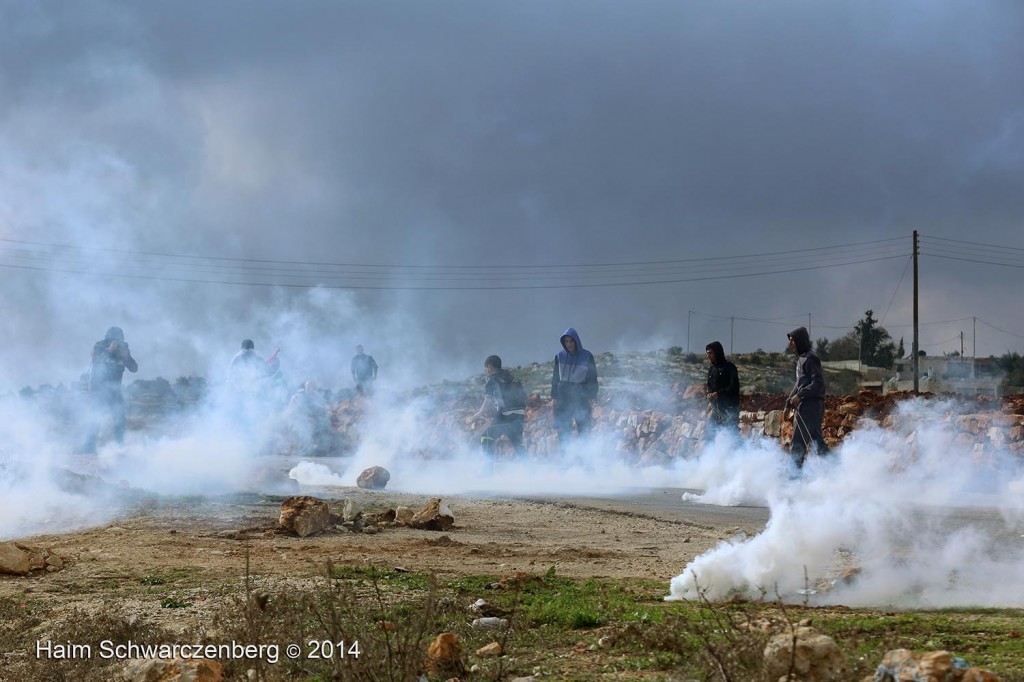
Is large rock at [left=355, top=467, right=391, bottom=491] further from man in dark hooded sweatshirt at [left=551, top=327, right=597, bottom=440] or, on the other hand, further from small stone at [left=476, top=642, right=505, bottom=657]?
small stone at [left=476, top=642, right=505, bottom=657]

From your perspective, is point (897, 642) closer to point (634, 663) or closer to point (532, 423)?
point (634, 663)

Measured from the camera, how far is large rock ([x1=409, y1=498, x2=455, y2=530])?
33.7 feet

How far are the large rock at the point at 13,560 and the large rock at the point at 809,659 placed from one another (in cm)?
592

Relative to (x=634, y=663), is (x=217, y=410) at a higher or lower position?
higher

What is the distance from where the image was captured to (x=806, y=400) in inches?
508

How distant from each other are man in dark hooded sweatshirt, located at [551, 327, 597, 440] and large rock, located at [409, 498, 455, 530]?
823 centimetres

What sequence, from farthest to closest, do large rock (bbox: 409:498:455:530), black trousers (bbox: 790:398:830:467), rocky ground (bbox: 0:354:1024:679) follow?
black trousers (bbox: 790:398:830:467)
large rock (bbox: 409:498:455:530)
rocky ground (bbox: 0:354:1024:679)

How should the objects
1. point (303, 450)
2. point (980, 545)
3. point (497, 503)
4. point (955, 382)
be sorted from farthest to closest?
point (955, 382)
point (303, 450)
point (497, 503)
point (980, 545)

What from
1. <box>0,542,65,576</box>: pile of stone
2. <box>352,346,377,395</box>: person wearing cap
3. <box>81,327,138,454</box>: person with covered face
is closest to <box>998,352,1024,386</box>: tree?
<box>352,346,377,395</box>: person wearing cap

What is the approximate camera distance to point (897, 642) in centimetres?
465

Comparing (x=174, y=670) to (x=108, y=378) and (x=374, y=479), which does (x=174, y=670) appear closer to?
(x=374, y=479)

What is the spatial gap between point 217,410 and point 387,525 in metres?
13.2

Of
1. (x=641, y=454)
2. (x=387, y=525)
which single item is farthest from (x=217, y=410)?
(x=387, y=525)

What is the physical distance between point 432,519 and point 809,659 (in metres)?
6.67
